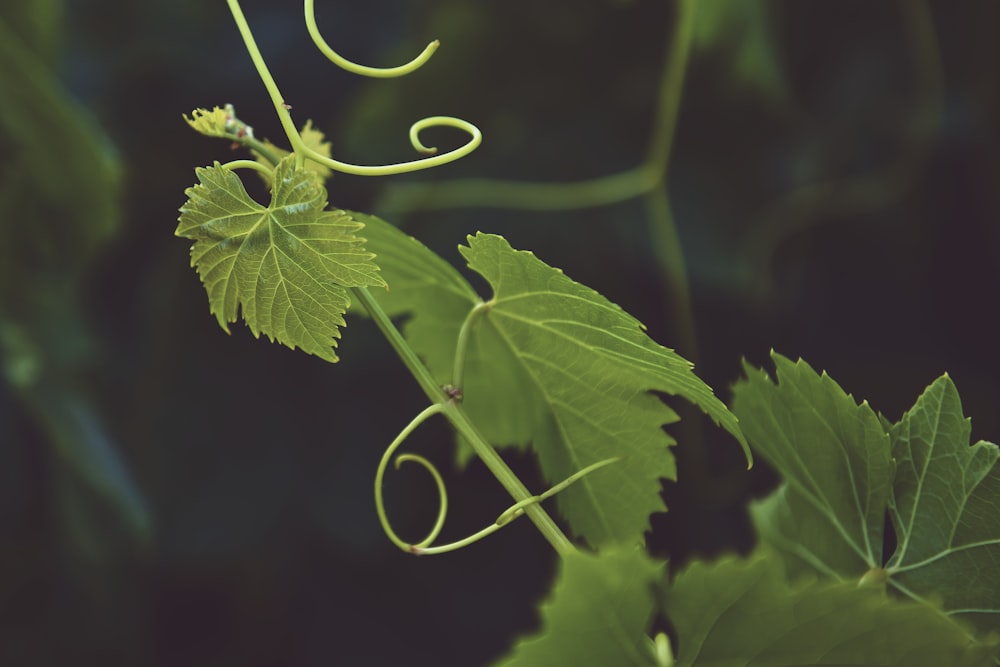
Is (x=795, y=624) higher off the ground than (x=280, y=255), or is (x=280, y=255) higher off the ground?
(x=280, y=255)

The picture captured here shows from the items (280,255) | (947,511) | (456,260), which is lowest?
(947,511)

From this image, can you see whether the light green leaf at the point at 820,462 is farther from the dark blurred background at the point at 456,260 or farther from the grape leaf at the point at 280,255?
the dark blurred background at the point at 456,260

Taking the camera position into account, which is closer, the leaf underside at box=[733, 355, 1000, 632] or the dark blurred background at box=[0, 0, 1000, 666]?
the leaf underside at box=[733, 355, 1000, 632]

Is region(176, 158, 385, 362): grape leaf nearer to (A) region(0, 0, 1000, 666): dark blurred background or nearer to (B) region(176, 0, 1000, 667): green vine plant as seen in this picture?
(B) region(176, 0, 1000, 667): green vine plant

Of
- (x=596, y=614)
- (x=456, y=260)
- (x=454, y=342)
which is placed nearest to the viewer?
(x=596, y=614)

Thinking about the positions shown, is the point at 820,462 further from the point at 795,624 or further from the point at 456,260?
the point at 456,260

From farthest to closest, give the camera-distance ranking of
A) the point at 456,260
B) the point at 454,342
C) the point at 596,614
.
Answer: the point at 456,260
the point at 454,342
the point at 596,614

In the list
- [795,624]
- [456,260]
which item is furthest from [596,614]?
[456,260]

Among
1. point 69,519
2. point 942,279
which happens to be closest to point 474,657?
point 69,519

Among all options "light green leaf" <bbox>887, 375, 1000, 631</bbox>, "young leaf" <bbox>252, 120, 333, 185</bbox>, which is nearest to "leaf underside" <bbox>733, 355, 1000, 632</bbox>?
"light green leaf" <bbox>887, 375, 1000, 631</bbox>
